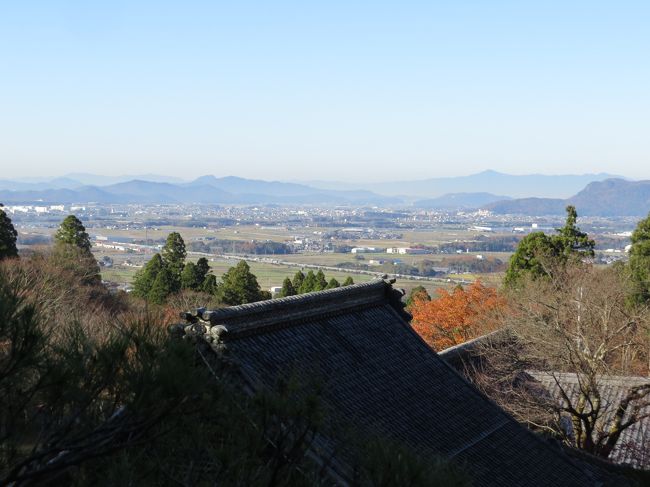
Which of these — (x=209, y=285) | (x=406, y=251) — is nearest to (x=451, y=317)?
(x=209, y=285)

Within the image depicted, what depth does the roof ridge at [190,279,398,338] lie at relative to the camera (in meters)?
8.21

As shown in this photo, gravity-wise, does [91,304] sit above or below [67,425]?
below

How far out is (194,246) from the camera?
3725 inches

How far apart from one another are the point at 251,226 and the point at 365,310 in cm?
13163

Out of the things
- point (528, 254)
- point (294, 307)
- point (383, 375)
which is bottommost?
point (528, 254)

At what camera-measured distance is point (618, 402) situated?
1644cm

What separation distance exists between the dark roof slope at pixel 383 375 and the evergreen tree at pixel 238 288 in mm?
19352

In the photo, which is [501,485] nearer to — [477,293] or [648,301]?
[477,293]

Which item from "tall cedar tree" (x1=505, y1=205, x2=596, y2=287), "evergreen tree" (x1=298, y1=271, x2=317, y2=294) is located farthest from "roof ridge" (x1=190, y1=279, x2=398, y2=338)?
"evergreen tree" (x1=298, y1=271, x2=317, y2=294)

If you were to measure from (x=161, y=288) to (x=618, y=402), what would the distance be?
19.5 metres

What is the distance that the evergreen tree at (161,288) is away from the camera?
1212 inches

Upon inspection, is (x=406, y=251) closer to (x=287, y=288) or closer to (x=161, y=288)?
(x=287, y=288)

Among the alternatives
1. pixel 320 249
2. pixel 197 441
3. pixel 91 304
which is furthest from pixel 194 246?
pixel 197 441

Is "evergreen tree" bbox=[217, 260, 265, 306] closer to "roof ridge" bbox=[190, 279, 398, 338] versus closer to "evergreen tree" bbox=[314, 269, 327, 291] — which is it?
"evergreen tree" bbox=[314, 269, 327, 291]
